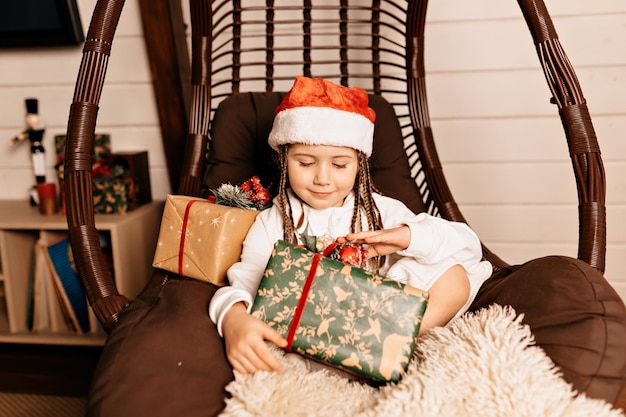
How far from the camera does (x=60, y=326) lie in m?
1.65

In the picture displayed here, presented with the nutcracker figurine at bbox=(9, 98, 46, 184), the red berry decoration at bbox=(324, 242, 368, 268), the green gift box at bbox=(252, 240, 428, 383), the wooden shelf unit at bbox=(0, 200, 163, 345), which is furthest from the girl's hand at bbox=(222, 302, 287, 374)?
the nutcracker figurine at bbox=(9, 98, 46, 184)

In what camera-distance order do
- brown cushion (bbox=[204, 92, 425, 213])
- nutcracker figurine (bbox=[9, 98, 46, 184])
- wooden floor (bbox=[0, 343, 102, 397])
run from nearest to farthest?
1. brown cushion (bbox=[204, 92, 425, 213])
2. wooden floor (bbox=[0, 343, 102, 397])
3. nutcracker figurine (bbox=[9, 98, 46, 184])

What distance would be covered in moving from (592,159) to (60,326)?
1526 millimetres

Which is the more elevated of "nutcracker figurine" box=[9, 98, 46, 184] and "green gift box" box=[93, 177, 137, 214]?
"nutcracker figurine" box=[9, 98, 46, 184]

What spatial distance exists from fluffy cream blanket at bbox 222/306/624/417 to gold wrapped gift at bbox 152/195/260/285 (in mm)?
311

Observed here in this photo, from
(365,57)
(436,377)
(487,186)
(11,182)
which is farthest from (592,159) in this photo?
(11,182)

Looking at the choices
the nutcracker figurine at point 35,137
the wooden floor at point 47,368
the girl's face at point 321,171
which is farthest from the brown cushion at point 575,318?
the nutcracker figurine at point 35,137

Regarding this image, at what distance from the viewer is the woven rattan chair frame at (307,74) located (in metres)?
1.01

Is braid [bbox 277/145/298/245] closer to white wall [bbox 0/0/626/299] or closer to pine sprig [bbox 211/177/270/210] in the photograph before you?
pine sprig [bbox 211/177/270/210]

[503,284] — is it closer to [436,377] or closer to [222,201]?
[436,377]

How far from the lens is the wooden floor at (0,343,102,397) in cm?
152

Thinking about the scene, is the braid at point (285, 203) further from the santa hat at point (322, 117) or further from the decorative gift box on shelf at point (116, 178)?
the decorative gift box on shelf at point (116, 178)

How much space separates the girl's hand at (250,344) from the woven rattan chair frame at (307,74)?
0.25m

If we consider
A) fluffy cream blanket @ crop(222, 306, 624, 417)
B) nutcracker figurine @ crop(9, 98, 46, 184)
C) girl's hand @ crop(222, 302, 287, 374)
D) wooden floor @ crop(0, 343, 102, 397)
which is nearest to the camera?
fluffy cream blanket @ crop(222, 306, 624, 417)
